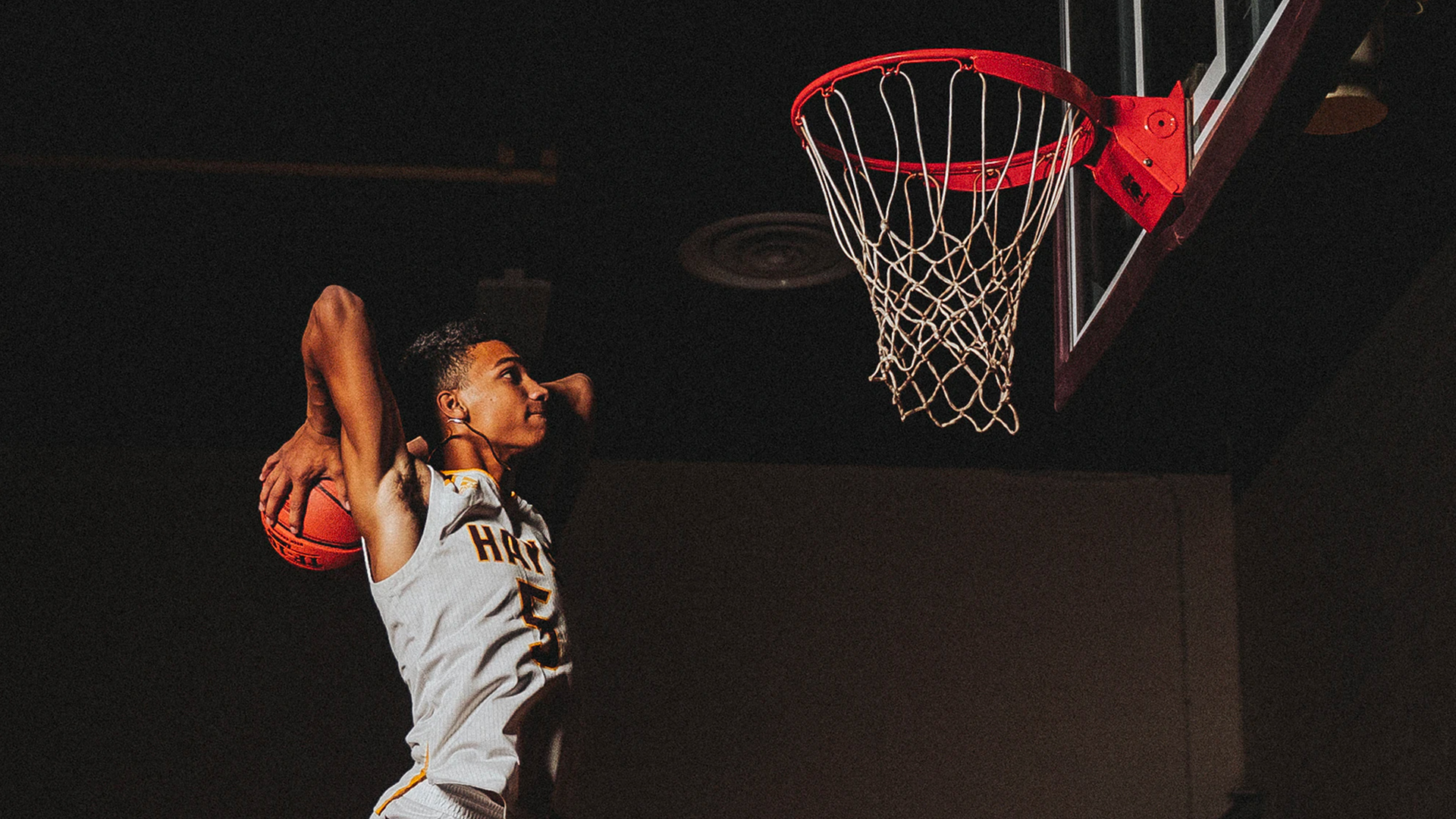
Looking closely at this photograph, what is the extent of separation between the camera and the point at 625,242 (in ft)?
16.7

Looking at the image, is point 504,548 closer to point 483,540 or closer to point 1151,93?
point 483,540

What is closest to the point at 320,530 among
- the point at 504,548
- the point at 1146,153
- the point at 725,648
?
the point at 504,548

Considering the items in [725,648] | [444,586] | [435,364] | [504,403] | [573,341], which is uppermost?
[573,341]

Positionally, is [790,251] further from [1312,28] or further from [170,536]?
[170,536]

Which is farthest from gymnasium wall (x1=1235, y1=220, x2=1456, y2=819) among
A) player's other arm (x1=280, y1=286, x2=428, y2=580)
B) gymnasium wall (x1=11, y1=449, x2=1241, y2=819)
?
player's other arm (x1=280, y1=286, x2=428, y2=580)

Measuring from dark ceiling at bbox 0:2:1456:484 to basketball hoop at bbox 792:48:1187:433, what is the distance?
6.8 inches

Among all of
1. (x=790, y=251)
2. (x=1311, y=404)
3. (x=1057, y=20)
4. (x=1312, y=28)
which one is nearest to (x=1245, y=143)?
(x=1312, y=28)

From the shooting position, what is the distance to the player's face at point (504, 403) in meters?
3.47

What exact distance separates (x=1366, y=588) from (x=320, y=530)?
3917 millimetres

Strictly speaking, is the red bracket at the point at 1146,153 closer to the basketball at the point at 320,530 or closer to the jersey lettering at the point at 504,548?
the jersey lettering at the point at 504,548

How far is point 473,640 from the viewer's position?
9.80ft

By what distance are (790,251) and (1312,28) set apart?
2.71 meters

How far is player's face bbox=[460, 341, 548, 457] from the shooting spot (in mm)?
3475

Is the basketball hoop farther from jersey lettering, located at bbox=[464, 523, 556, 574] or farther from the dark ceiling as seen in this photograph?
jersey lettering, located at bbox=[464, 523, 556, 574]
